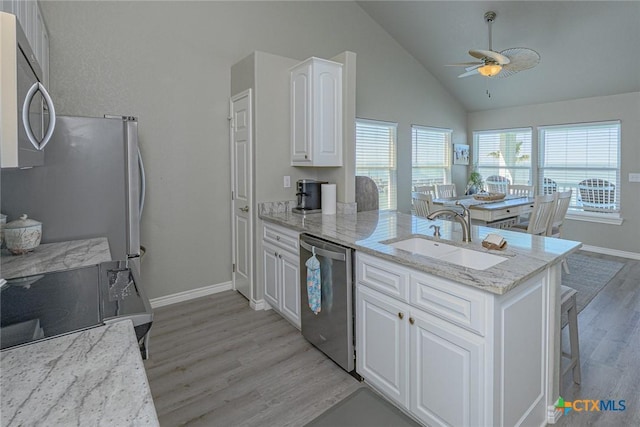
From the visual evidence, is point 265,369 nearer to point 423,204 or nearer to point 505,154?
point 423,204

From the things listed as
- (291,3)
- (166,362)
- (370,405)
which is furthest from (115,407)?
(291,3)

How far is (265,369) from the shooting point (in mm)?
2428

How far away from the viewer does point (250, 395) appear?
216cm

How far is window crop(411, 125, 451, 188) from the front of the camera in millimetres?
6047

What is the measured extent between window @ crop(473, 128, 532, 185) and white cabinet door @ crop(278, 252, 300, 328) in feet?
17.2

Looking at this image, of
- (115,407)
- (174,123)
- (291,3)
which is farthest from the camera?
(291,3)

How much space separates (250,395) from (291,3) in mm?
4156

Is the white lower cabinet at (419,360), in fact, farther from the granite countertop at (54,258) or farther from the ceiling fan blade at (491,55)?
the ceiling fan blade at (491,55)

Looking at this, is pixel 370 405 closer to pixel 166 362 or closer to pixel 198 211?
pixel 166 362

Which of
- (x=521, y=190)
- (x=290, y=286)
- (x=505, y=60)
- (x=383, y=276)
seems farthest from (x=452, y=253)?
(x=521, y=190)

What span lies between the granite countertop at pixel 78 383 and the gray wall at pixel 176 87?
257cm

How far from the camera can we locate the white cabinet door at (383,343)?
1.83 metres

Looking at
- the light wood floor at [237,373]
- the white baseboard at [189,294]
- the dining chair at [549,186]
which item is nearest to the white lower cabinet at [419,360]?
the light wood floor at [237,373]

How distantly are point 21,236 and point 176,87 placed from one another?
2119 mm
